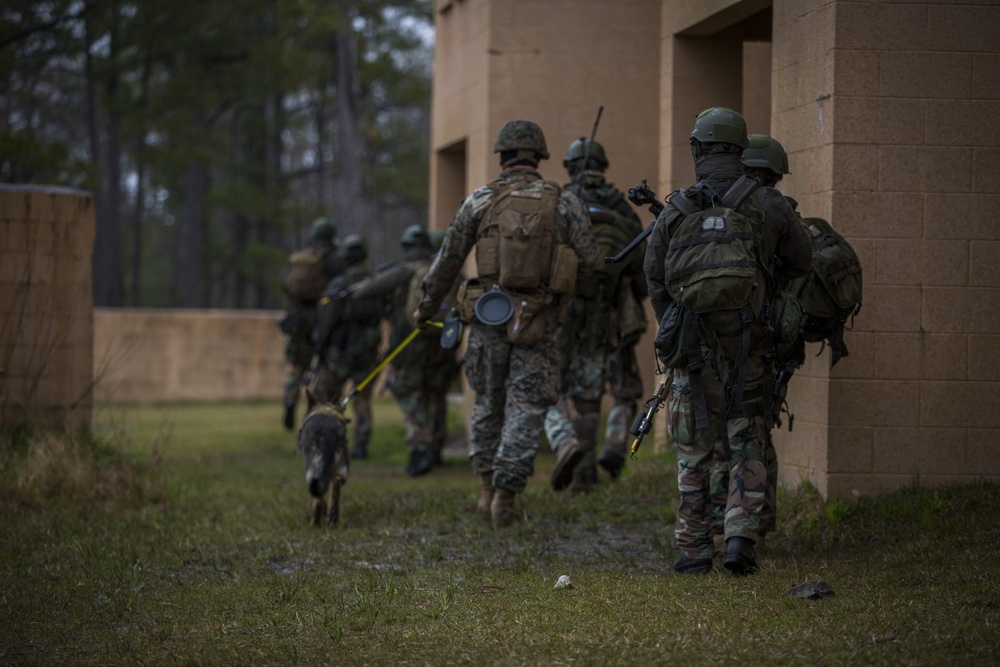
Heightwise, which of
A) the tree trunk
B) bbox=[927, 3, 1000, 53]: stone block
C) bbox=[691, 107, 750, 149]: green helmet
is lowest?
bbox=[691, 107, 750, 149]: green helmet

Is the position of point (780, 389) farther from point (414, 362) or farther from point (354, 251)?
point (354, 251)

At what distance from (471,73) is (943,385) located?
7.24 m

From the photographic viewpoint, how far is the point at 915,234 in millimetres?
6699

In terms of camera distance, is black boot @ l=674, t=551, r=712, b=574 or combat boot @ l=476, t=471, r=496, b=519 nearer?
black boot @ l=674, t=551, r=712, b=574

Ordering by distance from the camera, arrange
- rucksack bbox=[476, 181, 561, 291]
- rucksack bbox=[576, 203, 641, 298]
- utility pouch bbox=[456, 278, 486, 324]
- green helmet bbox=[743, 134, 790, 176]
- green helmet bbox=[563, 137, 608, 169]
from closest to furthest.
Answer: green helmet bbox=[743, 134, 790, 176], rucksack bbox=[476, 181, 561, 291], utility pouch bbox=[456, 278, 486, 324], rucksack bbox=[576, 203, 641, 298], green helmet bbox=[563, 137, 608, 169]

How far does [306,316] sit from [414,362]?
8.76 ft

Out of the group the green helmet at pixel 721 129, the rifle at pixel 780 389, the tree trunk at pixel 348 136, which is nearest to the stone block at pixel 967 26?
the green helmet at pixel 721 129

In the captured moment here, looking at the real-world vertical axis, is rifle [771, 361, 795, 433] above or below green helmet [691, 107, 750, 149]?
below

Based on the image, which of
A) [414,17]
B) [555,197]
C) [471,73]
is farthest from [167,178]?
[555,197]

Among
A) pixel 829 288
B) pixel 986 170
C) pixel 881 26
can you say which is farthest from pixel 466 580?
pixel 881 26

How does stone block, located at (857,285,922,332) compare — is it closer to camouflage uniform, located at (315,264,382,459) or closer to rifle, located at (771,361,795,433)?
rifle, located at (771,361,795,433)

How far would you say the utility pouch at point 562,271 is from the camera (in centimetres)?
730

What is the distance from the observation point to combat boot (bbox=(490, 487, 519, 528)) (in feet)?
24.0

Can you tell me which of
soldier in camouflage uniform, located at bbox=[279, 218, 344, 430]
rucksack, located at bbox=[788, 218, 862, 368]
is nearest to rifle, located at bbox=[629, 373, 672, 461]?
rucksack, located at bbox=[788, 218, 862, 368]
